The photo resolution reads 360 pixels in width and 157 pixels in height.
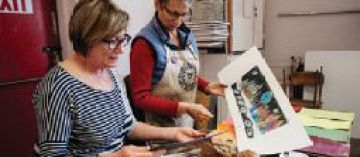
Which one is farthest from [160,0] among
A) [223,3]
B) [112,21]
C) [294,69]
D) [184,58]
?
[294,69]

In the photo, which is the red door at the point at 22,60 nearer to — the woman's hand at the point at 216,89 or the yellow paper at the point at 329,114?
the woman's hand at the point at 216,89

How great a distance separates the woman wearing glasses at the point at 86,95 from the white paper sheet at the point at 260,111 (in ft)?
1.13

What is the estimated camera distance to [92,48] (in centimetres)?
91

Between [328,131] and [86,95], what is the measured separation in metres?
0.88

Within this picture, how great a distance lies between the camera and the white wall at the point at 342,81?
323 centimetres

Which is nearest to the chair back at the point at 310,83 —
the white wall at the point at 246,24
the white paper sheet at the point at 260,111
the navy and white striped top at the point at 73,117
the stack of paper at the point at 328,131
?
the white wall at the point at 246,24

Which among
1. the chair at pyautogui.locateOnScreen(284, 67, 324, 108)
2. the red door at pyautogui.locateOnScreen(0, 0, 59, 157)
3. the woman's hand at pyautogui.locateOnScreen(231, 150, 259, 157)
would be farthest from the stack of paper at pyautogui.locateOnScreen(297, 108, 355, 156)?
the chair at pyautogui.locateOnScreen(284, 67, 324, 108)

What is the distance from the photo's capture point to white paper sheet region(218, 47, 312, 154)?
0.97 meters

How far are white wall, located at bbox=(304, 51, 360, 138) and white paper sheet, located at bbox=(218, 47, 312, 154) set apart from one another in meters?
2.53

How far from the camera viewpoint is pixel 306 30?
389cm

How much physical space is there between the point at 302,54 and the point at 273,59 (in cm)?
37

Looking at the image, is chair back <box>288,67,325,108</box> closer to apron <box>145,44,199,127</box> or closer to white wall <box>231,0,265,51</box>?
white wall <box>231,0,265,51</box>

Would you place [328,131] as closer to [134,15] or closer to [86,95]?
[86,95]

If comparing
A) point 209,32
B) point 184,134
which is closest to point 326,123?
point 184,134
